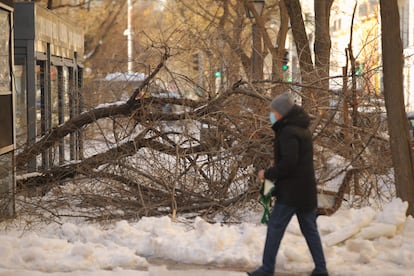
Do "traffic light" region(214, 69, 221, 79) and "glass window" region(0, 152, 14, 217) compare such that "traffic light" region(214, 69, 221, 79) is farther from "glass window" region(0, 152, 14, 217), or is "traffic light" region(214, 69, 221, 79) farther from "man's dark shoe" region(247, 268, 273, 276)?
"man's dark shoe" region(247, 268, 273, 276)

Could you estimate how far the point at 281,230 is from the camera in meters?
8.34

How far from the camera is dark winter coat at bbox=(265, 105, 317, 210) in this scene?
814 cm

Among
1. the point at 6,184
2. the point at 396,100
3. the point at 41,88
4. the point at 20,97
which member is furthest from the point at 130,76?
the point at 396,100

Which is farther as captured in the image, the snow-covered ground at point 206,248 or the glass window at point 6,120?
the glass window at point 6,120

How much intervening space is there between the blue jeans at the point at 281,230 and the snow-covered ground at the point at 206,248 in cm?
70

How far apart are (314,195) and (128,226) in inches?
119

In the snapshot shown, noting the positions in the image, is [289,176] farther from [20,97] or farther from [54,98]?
[54,98]

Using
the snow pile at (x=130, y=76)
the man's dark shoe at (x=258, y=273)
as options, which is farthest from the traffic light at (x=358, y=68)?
the man's dark shoe at (x=258, y=273)

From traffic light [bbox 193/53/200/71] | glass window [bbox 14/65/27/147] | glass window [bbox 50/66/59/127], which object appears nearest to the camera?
glass window [bbox 14/65/27/147]

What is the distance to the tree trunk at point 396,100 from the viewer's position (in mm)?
11836

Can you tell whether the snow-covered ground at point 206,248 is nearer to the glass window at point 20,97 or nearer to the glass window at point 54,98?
the glass window at point 20,97

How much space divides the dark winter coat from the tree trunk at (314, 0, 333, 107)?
4.99 metres

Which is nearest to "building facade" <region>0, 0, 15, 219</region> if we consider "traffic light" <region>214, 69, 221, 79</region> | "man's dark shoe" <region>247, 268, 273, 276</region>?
"traffic light" <region>214, 69, 221, 79</region>

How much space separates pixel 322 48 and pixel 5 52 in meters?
8.19
